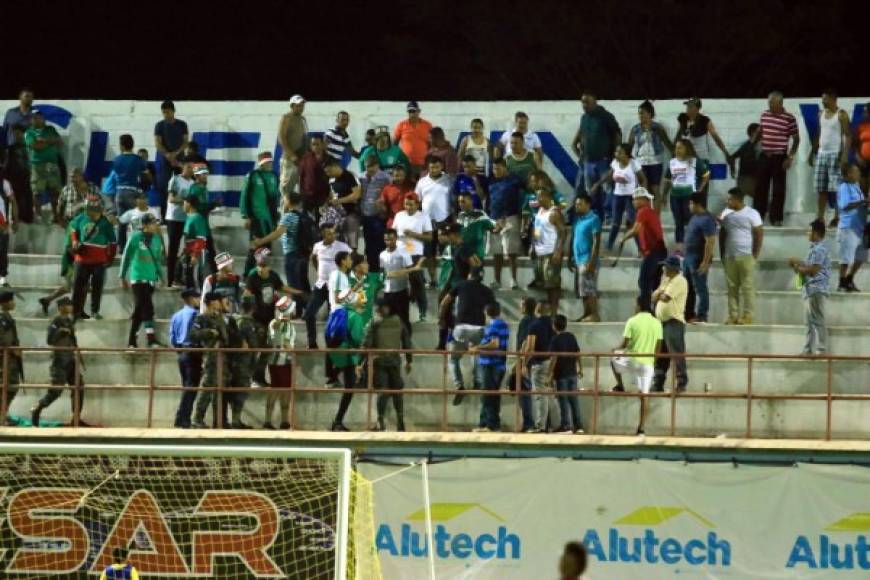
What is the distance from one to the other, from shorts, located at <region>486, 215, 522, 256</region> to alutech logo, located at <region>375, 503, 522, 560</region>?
441 cm

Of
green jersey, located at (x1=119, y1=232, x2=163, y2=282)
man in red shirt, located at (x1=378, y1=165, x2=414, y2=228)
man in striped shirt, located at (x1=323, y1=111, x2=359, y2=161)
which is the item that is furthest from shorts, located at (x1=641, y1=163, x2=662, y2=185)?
green jersey, located at (x1=119, y1=232, x2=163, y2=282)

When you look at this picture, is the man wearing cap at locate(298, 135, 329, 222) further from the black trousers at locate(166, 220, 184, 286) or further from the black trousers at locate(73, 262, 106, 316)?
the black trousers at locate(73, 262, 106, 316)

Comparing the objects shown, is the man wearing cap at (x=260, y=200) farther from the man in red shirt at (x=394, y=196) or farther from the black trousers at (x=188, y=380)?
the black trousers at (x=188, y=380)

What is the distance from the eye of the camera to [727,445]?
83.3 ft

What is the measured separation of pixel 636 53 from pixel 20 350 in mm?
24034

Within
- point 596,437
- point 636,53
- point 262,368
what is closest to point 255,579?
point 262,368

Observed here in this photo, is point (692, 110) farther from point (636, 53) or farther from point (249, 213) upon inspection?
point (636, 53)

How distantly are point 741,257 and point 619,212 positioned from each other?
2.40 meters

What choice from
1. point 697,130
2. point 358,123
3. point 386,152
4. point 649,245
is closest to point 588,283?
point 649,245

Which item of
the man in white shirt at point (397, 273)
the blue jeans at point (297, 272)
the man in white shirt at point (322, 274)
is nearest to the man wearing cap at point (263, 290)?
the man in white shirt at point (322, 274)

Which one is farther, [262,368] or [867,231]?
[867,231]

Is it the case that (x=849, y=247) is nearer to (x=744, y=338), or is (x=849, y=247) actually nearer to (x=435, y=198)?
(x=744, y=338)

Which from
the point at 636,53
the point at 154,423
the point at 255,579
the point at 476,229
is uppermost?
the point at 636,53

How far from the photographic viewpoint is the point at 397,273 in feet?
91.3
